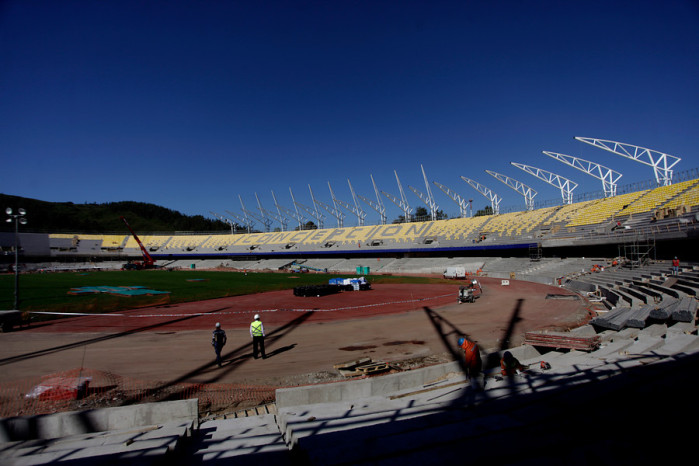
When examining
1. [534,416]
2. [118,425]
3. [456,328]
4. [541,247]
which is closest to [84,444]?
[118,425]

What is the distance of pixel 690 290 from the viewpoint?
16.8 m

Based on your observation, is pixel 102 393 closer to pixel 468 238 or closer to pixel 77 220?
pixel 468 238

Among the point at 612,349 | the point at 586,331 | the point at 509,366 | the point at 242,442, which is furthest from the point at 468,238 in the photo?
the point at 242,442

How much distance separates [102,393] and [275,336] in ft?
24.8

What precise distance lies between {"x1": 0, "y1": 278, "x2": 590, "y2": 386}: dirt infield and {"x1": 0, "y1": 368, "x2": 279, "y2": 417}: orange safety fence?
64cm

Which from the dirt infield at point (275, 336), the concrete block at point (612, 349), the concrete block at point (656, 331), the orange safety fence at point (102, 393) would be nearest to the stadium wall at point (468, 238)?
the dirt infield at point (275, 336)

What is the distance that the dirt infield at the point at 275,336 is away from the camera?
36.0 ft

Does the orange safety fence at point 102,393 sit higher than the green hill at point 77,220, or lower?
lower

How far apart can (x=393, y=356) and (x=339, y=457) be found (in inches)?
373

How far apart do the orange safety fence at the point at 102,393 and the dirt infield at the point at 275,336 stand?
25.1 inches

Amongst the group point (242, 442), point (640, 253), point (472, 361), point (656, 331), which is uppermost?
point (640, 253)

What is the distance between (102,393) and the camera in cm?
871

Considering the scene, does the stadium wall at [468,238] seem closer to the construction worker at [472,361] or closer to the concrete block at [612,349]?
the concrete block at [612,349]

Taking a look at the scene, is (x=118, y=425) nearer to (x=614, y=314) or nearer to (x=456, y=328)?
(x=456, y=328)
